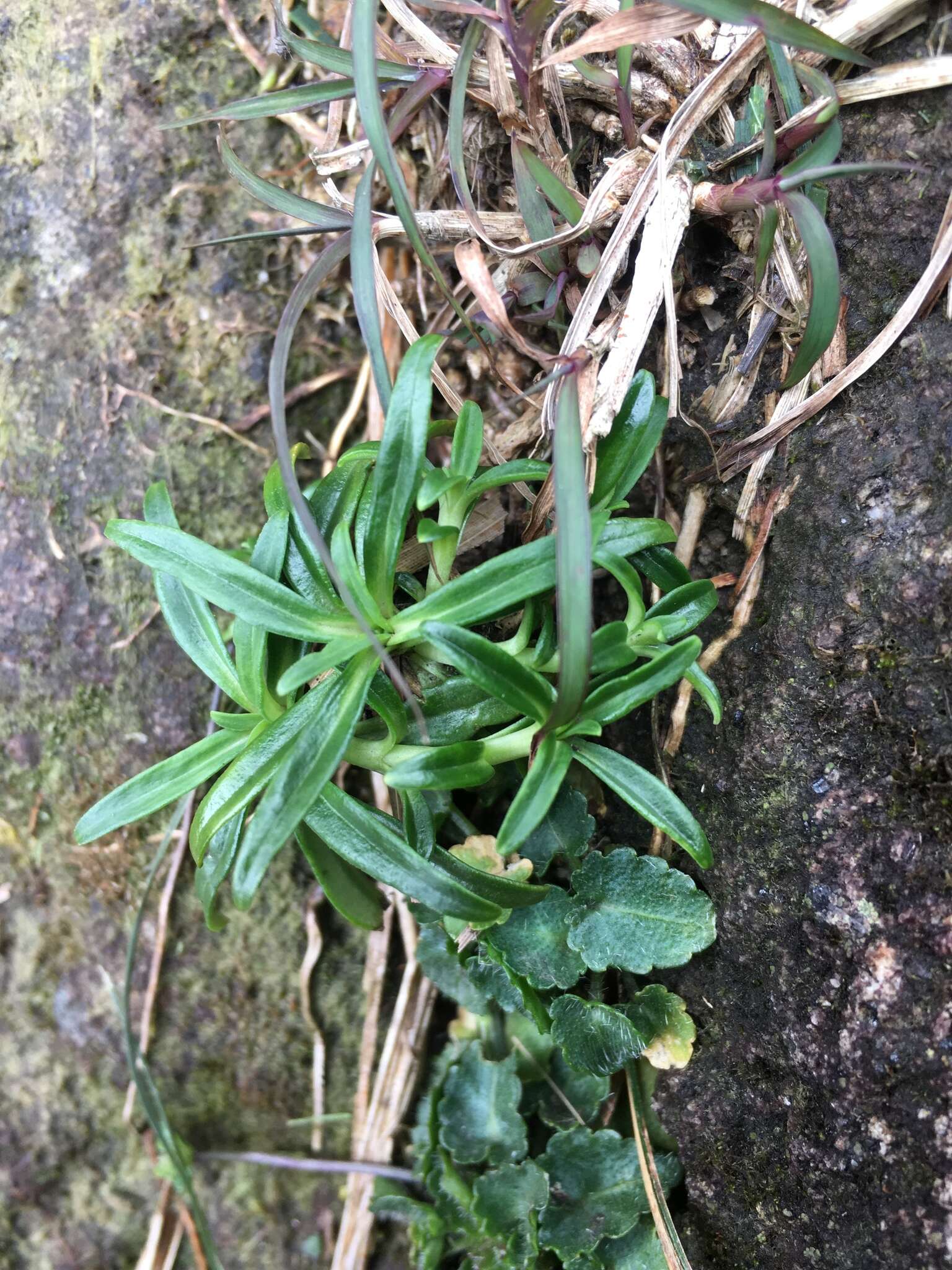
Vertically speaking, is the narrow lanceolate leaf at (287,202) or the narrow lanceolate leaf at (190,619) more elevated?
the narrow lanceolate leaf at (287,202)

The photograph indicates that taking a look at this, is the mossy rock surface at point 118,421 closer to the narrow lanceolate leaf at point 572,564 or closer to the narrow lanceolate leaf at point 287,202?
the narrow lanceolate leaf at point 287,202

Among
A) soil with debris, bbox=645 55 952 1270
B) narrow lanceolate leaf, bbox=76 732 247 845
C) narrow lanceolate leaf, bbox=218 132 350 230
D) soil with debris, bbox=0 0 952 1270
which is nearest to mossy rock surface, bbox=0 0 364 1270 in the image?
soil with debris, bbox=0 0 952 1270

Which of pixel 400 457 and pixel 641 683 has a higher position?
pixel 400 457

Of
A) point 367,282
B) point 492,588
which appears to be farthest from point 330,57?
point 492,588

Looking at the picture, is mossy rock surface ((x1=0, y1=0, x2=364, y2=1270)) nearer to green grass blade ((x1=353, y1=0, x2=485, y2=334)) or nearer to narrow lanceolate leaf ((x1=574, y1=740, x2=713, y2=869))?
green grass blade ((x1=353, y1=0, x2=485, y2=334))

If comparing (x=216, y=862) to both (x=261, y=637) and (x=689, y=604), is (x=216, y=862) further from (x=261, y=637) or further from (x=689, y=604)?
(x=689, y=604)

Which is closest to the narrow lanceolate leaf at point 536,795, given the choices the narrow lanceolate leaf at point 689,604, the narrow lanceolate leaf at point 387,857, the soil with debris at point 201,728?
the narrow lanceolate leaf at point 387,857

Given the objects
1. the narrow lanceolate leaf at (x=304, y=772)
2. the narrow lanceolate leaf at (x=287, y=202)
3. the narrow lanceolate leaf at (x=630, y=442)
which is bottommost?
the narrow lanceolate leaf at (x=304, y=772)
